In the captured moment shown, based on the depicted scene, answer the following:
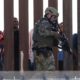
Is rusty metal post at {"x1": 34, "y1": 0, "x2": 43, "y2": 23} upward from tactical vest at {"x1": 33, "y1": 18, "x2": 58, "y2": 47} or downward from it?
upward

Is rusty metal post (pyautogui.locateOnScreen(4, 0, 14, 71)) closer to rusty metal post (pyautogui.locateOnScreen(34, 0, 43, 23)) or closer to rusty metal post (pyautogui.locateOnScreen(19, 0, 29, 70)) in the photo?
rusty metal post (pyautogui.locateOnScreen(19, 0, 29, 70))

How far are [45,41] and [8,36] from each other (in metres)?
1.72

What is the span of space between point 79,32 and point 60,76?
4.03 meters

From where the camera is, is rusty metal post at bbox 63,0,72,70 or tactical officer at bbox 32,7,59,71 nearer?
tactical officer at bbox 32,7,59,71

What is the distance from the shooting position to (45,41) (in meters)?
7.45

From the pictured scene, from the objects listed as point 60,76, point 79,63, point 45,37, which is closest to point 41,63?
point 45,37

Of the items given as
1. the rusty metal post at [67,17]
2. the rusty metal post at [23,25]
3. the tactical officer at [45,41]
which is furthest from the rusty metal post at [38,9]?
the tactical officer at [45,41]

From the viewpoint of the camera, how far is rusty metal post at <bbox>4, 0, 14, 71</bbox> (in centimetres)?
892

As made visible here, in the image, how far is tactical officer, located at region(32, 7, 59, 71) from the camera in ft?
24.2

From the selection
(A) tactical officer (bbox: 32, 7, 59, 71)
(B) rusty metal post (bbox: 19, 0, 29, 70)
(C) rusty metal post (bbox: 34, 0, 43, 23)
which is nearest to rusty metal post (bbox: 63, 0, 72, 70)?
(C) rusty metal post (bbox: 34, 0, 43, 23)

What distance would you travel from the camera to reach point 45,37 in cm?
742

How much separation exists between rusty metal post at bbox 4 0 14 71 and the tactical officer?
148 centimetres

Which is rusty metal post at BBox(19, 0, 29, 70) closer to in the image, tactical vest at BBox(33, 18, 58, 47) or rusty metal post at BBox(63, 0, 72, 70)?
rusty metal post at BBox(63, 0, 72, 70)

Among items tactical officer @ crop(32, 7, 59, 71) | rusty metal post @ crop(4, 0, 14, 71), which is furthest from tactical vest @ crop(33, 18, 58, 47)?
rusty metal post @ crop(4, 0, 14, 71)
